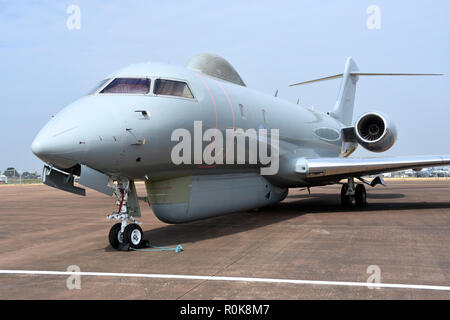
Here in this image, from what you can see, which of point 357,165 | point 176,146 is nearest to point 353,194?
point 357,165

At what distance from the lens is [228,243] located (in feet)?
26.2

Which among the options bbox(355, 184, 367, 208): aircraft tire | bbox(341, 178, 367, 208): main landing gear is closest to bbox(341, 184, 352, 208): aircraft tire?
bbox(341, 178, 367, 208): main landing gear

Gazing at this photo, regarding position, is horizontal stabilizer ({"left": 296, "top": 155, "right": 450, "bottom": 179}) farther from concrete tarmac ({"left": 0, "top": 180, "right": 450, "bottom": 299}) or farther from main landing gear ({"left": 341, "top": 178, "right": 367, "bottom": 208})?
concrete tarmac ({"left": 0, "top": 180, "right": 450, "bottom": 299})

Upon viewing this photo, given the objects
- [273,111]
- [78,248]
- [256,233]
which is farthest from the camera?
[273,111]

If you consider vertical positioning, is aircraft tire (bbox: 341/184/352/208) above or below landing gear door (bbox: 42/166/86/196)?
below

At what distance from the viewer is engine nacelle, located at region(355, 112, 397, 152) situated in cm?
1512

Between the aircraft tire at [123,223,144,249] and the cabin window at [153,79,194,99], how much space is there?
2.45 m

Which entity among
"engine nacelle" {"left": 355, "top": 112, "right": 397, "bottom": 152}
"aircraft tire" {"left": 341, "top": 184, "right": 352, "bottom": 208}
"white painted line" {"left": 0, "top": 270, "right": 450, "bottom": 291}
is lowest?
"aircraft tire" {"left": 341, "top": 184, "right": 352, "bottom": 208}

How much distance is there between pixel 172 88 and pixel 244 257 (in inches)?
135

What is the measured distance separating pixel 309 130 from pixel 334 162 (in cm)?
185

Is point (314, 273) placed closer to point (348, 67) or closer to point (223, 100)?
point (223, 100)

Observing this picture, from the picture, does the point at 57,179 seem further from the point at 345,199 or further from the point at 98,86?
the point at 345,199

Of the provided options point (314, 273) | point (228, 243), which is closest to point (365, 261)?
point (314, 273)

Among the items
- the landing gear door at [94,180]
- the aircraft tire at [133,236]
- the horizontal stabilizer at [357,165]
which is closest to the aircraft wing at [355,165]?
the horizontal stabilizer at [357,165]
